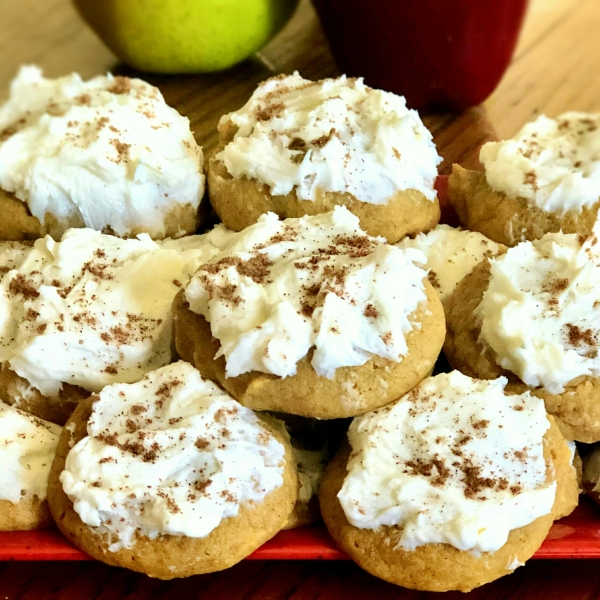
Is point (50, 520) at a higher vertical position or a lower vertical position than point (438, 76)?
higher

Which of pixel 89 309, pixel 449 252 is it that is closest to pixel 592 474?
pixel 449 252

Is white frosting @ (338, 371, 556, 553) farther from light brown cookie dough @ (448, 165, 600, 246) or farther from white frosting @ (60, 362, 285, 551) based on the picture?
light brown cookie dough @ (448, 165, 600, 246)

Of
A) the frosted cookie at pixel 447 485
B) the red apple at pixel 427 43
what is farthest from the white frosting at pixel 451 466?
the red apple at pixel 427 43

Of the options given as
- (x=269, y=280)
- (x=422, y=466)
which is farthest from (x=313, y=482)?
(x=269, y=280)

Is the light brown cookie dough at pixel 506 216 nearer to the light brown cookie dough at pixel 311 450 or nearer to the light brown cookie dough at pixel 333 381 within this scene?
the light brown cookie dough at pixel 333 381

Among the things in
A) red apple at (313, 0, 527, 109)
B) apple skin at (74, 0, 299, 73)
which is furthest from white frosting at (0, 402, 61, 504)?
red apple at (313, 0, 527, 109)

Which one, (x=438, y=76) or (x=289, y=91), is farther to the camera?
(x=438, y=76)

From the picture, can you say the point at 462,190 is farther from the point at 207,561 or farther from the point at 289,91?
the point at 207,561
